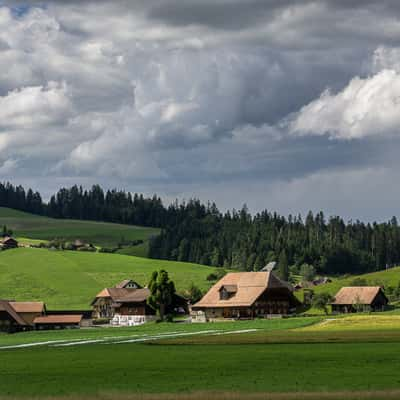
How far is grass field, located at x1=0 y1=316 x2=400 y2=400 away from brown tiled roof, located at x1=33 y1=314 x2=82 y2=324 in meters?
79.8

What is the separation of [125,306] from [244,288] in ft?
77.2

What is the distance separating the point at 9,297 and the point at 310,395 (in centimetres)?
14917

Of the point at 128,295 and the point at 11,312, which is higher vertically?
the point at 128,295

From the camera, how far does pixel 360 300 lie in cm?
15688

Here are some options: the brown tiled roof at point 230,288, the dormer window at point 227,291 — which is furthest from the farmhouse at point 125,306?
the brown tiled roof at point 230,288

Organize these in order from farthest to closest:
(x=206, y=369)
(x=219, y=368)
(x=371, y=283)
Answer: (x=371, y=283), (x=219, y=368), (x=206, y=369)

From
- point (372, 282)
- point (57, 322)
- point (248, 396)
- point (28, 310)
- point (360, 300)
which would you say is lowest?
point (248, 396)

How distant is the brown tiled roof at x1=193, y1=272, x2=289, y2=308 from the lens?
15540 cm

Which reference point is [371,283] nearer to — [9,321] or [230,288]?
[230,288]

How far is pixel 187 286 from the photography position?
197m

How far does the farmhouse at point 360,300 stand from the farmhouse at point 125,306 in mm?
27327

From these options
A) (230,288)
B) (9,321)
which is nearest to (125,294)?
(230,288)

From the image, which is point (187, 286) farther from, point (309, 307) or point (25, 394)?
point (25, 394)

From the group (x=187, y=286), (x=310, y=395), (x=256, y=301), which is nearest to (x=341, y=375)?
(x=310, y=395)
